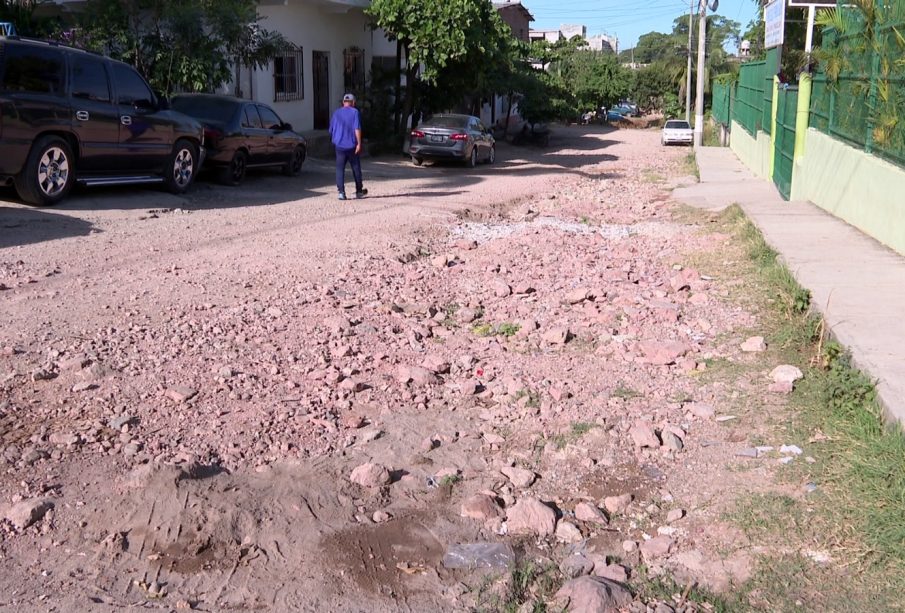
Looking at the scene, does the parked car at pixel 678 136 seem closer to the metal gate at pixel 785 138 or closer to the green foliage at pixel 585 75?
the green foliage at pixel 585 75

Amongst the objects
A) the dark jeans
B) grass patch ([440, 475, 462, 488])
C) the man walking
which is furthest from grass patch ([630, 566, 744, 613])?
the dark jeans

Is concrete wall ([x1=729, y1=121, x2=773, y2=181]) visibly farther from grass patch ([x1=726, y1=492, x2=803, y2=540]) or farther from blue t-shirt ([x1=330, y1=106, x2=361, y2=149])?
grass patch ([x1=726, y1=492, x2=803, y2=540])

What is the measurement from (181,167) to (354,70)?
15.2m

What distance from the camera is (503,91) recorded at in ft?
125

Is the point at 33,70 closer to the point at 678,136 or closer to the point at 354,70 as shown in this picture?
the point at 354,70

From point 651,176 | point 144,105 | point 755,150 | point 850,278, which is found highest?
point 144,105

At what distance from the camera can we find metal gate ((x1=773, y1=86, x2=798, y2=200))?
15453mm

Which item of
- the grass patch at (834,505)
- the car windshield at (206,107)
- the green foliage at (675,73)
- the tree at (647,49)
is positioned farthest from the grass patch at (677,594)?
the tree at (647,49)

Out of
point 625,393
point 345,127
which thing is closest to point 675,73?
point 345,127

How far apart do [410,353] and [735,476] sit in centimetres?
279

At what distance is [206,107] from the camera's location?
16203 mm

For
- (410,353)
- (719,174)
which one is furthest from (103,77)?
(719,174)

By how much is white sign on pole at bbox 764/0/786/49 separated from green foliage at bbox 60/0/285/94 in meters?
10.0

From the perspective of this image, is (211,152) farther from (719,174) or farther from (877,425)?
(877,425)
